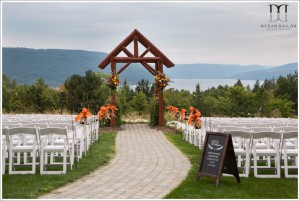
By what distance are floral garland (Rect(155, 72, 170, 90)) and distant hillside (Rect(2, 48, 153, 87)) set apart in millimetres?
96908

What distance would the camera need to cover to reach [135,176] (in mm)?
9711

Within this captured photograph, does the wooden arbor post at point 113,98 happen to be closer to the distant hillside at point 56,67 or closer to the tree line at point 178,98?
the tree line at point 178,98

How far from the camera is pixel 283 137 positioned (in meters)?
9.74

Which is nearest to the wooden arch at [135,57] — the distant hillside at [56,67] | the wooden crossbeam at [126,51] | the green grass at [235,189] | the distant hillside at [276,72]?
the wooden crossbeam at [126,51]

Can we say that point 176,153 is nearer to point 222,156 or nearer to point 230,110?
point 222,156

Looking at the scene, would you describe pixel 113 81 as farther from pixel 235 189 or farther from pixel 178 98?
pixel 178 98

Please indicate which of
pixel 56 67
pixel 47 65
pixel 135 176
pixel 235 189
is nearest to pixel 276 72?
pixel 56 67

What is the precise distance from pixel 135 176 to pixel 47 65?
132279 millimetres

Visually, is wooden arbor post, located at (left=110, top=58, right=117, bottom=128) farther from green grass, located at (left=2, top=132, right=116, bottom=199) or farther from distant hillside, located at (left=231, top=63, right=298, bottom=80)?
distant hillside, located at (left=231, top=63, right=298, bottom=80)

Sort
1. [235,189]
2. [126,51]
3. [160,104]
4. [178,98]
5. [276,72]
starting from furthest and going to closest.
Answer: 1. [276,72]
2. [178,98]
3. [160,104]
4. [126,51]
5. [235,189]

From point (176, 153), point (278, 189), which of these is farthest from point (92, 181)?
point (176, 153)

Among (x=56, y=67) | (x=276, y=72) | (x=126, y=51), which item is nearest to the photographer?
(x=126, y=51)

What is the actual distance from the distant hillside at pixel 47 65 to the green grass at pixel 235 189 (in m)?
111

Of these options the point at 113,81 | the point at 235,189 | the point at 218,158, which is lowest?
the point at 235,189
